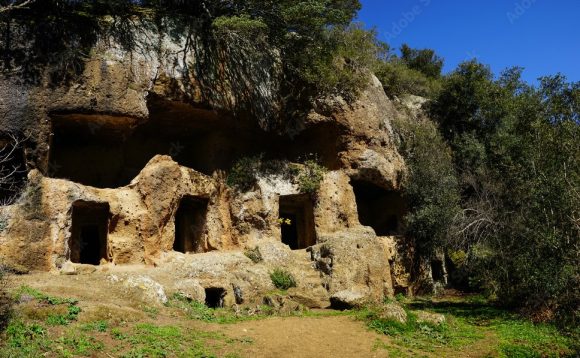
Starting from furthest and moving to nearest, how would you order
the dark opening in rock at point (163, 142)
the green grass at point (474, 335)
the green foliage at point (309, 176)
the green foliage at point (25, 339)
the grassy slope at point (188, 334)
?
the green foliage at point (309, 176) < the dark opening in rock at point (163, 142) < the green grass at point (474, 335) < the grassy slope at point (188, 334) < the green foliage at point (25, 339)

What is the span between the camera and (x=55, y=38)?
16891mm

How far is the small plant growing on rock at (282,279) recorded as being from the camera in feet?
56.4

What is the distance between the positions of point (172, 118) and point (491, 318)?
13.0 meters

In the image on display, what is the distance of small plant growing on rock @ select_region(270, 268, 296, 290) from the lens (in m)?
17.2

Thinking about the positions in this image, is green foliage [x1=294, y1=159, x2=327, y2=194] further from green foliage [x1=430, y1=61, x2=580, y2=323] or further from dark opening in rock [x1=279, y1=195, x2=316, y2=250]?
green foliage [x1=430, y1=61, x2=580, y2=323]

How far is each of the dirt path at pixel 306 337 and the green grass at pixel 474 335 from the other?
472 millimetres

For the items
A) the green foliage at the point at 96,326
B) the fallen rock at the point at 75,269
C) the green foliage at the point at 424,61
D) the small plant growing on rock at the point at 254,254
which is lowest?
the green foliage at the point at 96,326

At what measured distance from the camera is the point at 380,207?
85.6ft

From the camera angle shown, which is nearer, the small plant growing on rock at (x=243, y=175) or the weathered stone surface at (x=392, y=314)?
the weathered stone surface at (x=392, y=314)

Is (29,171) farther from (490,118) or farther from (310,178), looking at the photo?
(490,118)

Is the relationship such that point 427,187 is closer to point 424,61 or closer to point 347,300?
point 347,300

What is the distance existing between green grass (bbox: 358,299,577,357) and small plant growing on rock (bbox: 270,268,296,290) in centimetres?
310

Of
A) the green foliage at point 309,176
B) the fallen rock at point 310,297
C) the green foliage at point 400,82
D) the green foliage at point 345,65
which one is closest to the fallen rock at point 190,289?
the fallen rock at point 310,297

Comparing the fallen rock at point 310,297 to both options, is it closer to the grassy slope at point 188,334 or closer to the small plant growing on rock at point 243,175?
the grassy slope at point 188,334
